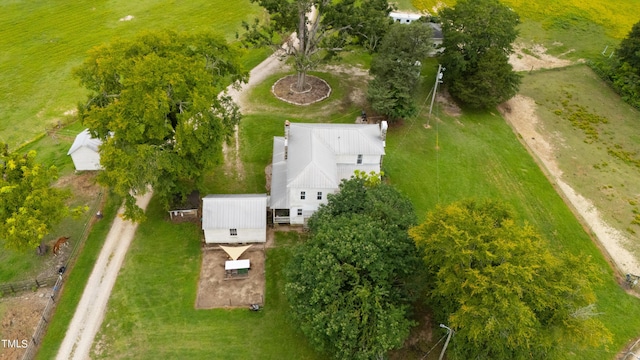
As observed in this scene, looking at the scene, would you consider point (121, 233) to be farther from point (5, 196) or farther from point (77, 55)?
point (77, 55)

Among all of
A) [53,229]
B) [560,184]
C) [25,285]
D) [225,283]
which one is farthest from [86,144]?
[560,184]

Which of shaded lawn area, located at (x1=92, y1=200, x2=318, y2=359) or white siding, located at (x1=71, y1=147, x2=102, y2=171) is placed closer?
shaded lawn area, located at (x1=92, y1=200, x2=318, y2=359)

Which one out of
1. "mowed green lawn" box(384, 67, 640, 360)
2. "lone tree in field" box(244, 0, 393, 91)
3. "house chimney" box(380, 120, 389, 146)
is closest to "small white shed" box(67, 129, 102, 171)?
"lone tree in field" box(244, 0, 393, 91)

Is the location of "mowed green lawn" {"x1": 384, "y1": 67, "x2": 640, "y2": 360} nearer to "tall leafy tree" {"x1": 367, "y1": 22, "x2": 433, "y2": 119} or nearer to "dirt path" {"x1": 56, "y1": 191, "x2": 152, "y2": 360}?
"tall leafy tree" {"x1": 367, "y1": 22, "x2": 433, "y2": 119}

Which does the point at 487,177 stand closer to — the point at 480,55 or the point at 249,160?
the point at 480,55

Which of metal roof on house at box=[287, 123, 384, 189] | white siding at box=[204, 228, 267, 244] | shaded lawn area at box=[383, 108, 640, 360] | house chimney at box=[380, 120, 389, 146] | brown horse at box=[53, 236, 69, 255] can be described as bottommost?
brown horse at box=[53, 236, 69, 255]

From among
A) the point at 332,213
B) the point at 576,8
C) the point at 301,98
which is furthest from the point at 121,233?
the point at 576,8

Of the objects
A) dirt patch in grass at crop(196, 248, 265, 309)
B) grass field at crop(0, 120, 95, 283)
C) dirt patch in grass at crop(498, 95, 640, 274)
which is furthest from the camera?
dirt patch in grass at crop(498, 95, 640, 274)

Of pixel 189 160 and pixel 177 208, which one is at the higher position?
pixel 189 160
